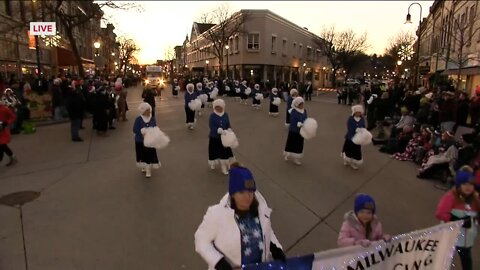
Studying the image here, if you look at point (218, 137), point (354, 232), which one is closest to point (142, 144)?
point (218, 137)

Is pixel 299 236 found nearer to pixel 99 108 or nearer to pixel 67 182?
pixel 67 182

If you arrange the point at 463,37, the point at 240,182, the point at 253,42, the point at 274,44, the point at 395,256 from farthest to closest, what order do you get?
the point at 274,44 < the point at 253,42 < the point at 463,37 < the point at 395,256 < the point at 240,182

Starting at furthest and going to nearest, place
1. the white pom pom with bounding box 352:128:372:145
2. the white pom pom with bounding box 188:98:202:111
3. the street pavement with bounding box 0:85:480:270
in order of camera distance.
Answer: the white pom pom with bounding box 188:98:202:111
the white pom pom with bounding box 352:128:372:145
the street pavement with bounding box 0:85:480:270

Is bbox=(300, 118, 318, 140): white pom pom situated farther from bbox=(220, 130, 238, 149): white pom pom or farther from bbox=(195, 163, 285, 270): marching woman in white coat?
bbox=(195, 163, 285, 270): marching woman in white coat

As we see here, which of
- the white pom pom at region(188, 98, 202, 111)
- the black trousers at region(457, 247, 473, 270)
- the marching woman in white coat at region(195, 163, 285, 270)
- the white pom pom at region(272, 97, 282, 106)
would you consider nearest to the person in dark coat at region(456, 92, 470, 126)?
the white pom pom at region(272, 97, 282, 106)

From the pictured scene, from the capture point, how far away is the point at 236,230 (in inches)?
118

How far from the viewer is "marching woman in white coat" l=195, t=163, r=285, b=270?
9.78 feet

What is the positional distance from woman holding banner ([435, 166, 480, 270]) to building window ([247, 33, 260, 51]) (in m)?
45.4

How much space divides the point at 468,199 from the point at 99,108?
42.4 feet

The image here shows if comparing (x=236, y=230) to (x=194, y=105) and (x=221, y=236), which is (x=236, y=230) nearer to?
(x=221, y=236)

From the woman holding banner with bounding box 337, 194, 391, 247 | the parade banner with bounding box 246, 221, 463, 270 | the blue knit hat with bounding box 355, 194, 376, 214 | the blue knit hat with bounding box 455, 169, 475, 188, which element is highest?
the blue knit hat with bounding box 455, 169, 475, 188

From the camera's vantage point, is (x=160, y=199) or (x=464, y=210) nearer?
(x=464, y=210)

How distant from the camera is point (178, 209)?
22.9ft

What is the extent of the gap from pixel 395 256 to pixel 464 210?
4.56 feet
